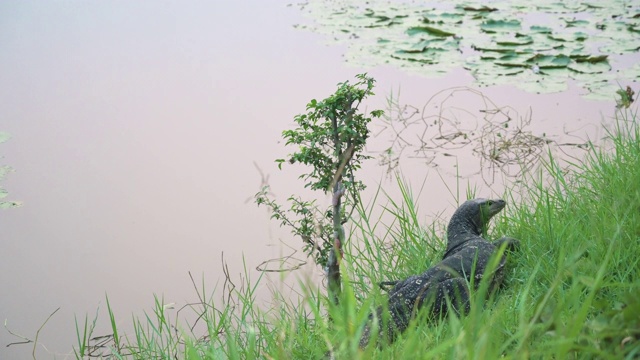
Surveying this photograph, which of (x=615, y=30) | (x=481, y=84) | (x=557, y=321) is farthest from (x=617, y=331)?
(x=615, y=30)

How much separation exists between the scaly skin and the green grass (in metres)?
0.08

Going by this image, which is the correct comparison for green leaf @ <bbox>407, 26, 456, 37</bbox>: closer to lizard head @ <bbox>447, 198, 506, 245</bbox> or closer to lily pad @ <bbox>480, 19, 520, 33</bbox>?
lily pad @ <bbox>480, 19, 520, 33</bbox>

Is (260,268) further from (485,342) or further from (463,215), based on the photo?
(485,342)

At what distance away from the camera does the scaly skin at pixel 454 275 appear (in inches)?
94.4

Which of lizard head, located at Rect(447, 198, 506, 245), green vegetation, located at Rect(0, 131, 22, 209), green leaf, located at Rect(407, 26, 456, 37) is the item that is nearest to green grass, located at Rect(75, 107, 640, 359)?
lizard head, located at Rect(447, 198, 506, 245)

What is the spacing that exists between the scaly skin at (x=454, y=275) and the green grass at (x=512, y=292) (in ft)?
0.26

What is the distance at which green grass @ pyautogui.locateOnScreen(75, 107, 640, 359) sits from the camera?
143 cm

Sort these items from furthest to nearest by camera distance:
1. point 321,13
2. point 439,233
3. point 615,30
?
point 321,13, point 615,30, point 439,233

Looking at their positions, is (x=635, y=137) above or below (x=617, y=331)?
above

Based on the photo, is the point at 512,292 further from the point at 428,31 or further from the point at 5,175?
the point at 428,31

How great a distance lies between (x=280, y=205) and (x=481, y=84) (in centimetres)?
239

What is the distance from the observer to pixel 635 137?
3.33 metres

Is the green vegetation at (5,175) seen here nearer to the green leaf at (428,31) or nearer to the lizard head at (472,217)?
the lizard head at (472,217)

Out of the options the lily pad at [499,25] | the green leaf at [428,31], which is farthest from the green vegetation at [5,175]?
the lily pad at [499,25]
